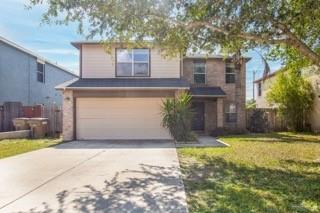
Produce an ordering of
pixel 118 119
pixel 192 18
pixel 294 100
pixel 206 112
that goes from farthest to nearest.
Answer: pixel 294 100 < pixel 206 112 < pixel 118 119 < pixel 192 18

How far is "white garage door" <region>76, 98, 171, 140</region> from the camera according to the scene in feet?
65.8

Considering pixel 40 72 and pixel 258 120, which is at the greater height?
pixel 40 72

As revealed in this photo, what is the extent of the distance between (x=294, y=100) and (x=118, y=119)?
489 inches

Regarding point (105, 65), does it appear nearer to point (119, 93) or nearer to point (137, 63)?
point (137, 63)

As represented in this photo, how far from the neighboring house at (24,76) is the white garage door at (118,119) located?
6259 millimetres

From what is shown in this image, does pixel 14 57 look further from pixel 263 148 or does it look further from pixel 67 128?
pixel 263 148

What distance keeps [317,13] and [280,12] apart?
3.32ft

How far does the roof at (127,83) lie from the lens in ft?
62.3

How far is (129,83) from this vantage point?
781 inches

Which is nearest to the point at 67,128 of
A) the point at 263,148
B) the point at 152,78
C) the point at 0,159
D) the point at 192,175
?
the point at 152,78

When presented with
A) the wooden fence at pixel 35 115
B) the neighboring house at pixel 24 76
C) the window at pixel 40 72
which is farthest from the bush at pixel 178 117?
the window at pixel 40 72

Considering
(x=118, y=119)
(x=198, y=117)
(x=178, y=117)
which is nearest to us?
(x=178, y=117)

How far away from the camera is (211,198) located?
699cm

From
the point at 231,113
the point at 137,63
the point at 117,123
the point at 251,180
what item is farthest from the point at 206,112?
the point at 251,180
